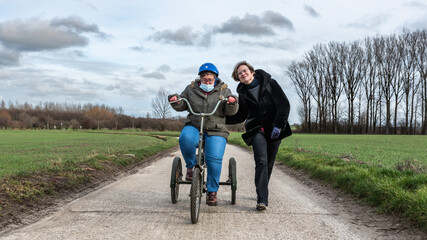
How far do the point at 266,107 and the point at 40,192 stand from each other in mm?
4049

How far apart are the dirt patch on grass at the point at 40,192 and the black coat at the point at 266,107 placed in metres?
3.17

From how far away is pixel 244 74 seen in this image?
534 centimetres

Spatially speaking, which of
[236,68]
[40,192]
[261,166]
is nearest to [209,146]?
[261,166]

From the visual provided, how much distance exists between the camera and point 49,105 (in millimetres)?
180375

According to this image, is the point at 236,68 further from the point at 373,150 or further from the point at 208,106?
the point at 373,150

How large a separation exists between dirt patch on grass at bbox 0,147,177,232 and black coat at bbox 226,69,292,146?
317 centimetres

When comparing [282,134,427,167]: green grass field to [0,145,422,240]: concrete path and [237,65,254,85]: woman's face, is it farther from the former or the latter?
[237,65,254,85]: woman's face

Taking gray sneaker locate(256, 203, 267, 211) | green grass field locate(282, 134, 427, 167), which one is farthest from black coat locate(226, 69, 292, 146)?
green grass field locate(282, 134, 427, 167)

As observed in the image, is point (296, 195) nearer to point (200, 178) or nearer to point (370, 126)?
point (200, 178)

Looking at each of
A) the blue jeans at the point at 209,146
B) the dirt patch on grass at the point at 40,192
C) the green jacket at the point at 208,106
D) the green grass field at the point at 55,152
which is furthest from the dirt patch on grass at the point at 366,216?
the green grass field at the point at 55,152

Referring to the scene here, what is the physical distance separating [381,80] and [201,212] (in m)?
59.3

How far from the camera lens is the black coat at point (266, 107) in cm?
524

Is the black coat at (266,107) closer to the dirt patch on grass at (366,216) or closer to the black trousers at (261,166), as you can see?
the black trousers at (261,166)

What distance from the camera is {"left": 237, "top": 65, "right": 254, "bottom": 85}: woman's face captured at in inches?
210
